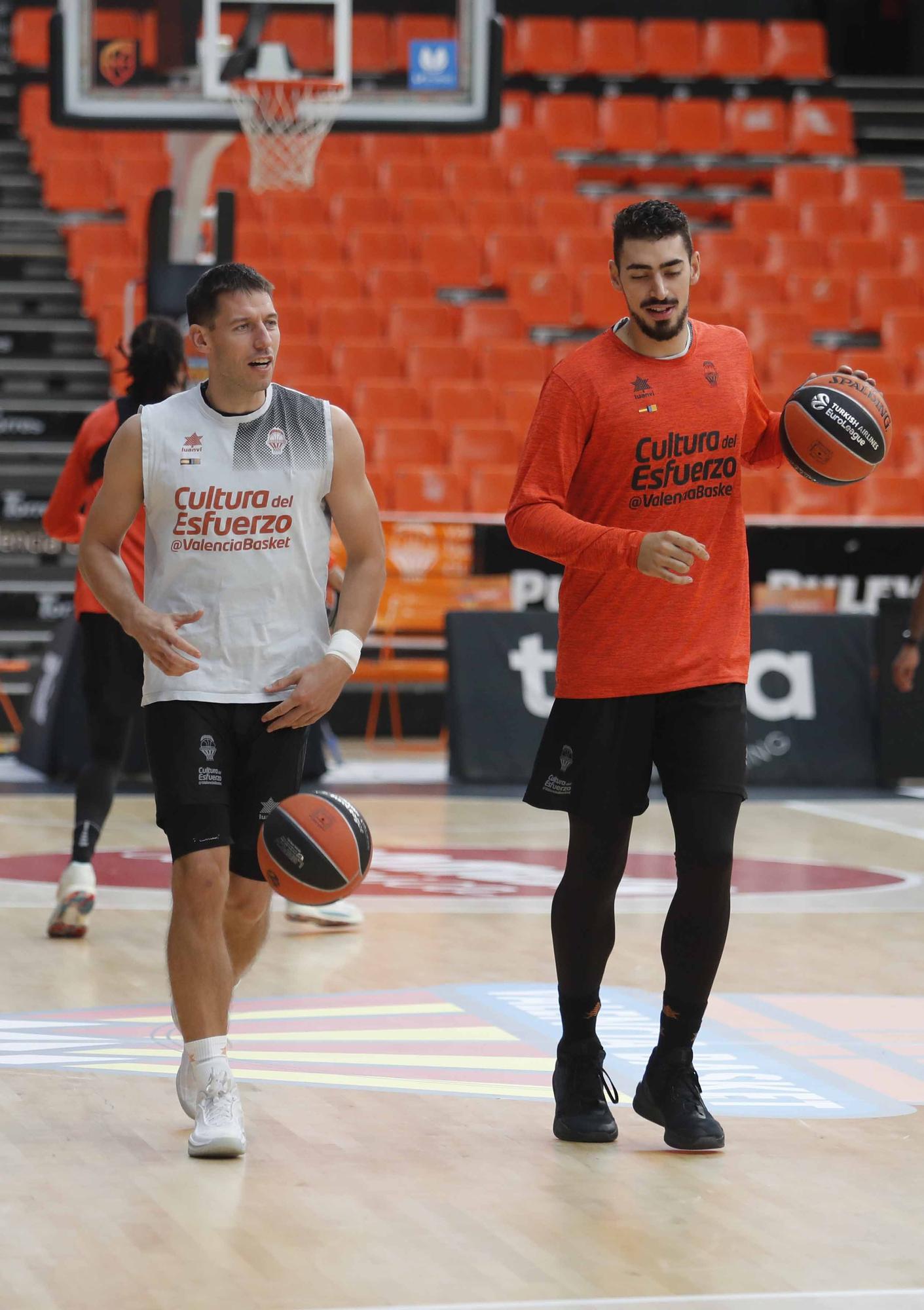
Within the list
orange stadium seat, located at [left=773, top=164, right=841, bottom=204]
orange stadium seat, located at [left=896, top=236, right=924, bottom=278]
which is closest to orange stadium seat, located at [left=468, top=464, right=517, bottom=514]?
orange stadium seat, located at [left=896, top=236, right=924, bottom=278]

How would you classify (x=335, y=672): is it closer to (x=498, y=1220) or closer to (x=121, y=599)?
(x=121, y=599)

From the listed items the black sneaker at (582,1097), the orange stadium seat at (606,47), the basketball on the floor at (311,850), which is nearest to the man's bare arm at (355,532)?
the basketball on the floor at (311,850)

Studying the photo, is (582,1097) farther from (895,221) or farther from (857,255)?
(895,221)

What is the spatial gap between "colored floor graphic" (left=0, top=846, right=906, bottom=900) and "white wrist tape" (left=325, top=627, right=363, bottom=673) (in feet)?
12.5

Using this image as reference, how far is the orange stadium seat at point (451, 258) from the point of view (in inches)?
747

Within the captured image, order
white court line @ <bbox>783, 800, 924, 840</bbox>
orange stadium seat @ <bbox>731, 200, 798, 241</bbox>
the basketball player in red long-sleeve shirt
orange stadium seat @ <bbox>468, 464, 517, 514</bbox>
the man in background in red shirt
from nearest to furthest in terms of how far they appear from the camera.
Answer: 1. the basketball player in red long-sleeve shirt
2. the man in background in red shirt
3. white court line @ <bbox>783, 800, 924, 840</bbox>
4. orange stadium seat @ <bbox>468, 464, 517, 514</bbox>
5. orange stadium seat @ <bbox>731, 200, 798, 241</bbox>

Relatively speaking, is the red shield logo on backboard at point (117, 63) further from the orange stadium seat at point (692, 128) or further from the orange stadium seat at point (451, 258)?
the orange stadium seat at point (692, 128)

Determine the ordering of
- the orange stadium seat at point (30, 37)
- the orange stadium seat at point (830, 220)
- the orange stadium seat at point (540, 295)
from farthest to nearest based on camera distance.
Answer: the orange stadium seat at point (830, 220) < the orange stadium seat at point (30, 37) < the orange stadium seat at point (540, 295)

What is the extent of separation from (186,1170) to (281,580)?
133cm

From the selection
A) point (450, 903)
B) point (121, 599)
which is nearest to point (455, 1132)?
point (121, 599)

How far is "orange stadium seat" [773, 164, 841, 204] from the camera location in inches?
832

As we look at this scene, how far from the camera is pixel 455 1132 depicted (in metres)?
4.79

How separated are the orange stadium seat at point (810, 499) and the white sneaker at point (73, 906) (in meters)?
9.93

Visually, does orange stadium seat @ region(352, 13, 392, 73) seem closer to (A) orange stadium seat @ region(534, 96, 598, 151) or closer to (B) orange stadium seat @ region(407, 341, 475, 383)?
(A) orange stadium seat @ region(534, 96, 598, 151)
